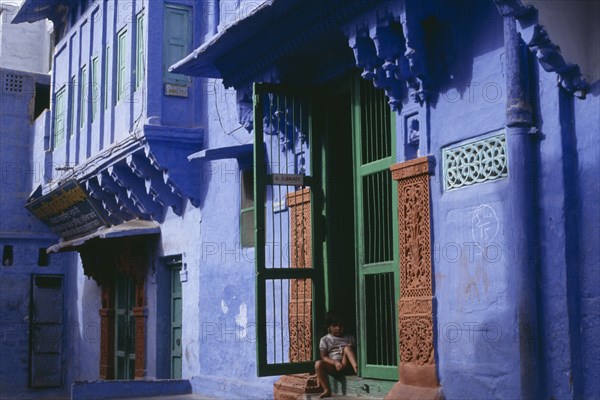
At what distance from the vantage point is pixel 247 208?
10172 millimetres

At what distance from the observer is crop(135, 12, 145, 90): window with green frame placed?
12.0 meters

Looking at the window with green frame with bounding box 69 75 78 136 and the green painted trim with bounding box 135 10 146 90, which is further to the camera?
the window with green frame with bounding box 69 75 78 136

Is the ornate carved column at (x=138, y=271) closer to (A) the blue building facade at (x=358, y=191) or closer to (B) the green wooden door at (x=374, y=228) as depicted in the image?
(A) the blue building facade at (x=358, y=191)

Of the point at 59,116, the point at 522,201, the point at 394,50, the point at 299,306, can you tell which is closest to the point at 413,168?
the point at 394,50

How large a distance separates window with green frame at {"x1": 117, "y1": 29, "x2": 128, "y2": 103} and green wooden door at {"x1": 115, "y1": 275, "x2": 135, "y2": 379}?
9.73 feet

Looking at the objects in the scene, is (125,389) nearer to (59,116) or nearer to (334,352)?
(334,352)

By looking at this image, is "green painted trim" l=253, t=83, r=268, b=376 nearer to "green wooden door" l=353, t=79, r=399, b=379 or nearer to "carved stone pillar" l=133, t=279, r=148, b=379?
"green wooden door" l=353, t=79, r=399, b=379

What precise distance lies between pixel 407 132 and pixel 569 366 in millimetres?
2230

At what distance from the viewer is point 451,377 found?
627 cm

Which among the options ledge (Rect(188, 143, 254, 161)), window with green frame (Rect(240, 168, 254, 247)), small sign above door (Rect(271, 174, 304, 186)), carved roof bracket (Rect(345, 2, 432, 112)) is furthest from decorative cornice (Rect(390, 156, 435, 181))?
window with green frame (Rect(240, 168, 254, 247))

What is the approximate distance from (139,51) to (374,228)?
5.58m

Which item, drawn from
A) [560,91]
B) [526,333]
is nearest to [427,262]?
[526,333]

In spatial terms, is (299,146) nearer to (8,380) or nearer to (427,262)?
(427,262)

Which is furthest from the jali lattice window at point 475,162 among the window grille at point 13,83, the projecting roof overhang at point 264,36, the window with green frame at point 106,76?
the window grille at point 13,83
